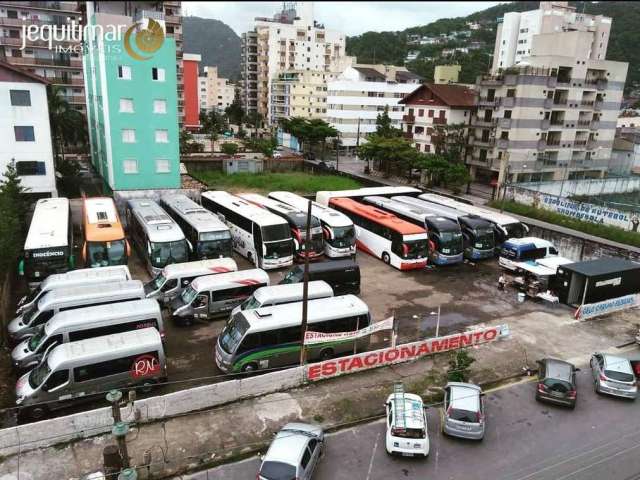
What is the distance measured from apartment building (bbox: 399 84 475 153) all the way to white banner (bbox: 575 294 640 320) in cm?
3004

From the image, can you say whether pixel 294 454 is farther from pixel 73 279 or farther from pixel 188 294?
pixel 73 279

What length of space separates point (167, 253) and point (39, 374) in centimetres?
975

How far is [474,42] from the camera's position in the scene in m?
152

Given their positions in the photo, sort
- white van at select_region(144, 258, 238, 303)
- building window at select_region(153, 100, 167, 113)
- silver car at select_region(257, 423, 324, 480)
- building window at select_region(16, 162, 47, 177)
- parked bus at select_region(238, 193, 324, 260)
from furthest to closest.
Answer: building window at select_region(153, 100, 167, 113)
building window at select_region(16, 162, 47, 177)
parked bus at select_region(238, 193, 324, 260)
white van at select_region(144, 258, 238, 303)
silver car at select_region(257, 423, 324, 480)

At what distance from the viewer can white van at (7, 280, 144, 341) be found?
1703cm

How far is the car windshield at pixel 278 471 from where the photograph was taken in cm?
1066

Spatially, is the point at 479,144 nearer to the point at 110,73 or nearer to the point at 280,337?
the point at 110,73

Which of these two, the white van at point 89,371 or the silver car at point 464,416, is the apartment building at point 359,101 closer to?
the white van at point 89,371

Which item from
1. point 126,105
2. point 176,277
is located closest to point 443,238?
point 176,277

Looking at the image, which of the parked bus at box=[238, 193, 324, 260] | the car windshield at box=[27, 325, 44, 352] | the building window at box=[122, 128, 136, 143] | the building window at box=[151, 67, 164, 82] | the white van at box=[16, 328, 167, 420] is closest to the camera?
the white van at box=[16, 328, 167, 420]

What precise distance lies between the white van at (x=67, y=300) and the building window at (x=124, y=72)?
20.3 m

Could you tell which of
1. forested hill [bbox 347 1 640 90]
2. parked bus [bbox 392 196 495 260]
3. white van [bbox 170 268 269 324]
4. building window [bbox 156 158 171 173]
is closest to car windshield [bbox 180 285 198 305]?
white van [bbox 170 268 269 324]

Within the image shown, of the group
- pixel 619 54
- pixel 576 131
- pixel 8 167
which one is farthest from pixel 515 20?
pixel 8 167

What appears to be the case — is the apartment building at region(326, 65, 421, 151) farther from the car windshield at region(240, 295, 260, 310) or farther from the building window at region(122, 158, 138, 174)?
the car windshield at region(240, 295, 260, 310)
